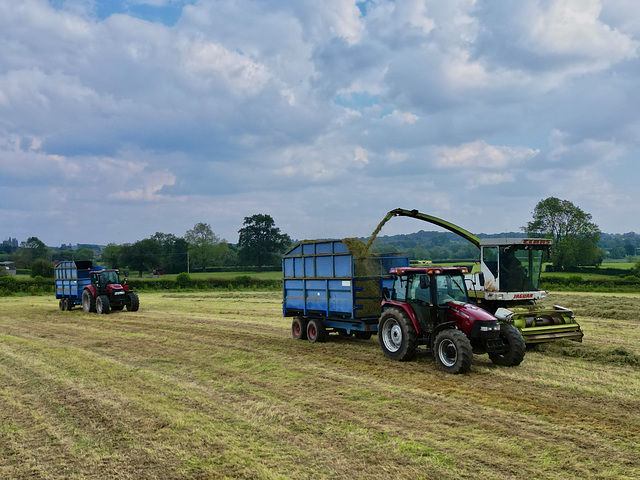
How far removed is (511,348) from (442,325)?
142cm

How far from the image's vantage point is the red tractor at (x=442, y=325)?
967cm

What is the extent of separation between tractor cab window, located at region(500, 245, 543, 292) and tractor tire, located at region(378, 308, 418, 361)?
364cm

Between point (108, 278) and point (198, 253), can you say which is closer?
point (108, 278)

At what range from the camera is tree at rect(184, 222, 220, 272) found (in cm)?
9478

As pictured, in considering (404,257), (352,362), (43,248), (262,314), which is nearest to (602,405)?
(352,362)

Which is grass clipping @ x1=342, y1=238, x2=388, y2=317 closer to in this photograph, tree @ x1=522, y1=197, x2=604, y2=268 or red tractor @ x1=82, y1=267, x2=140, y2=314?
red tractor @ x1=82, y1=267, x2=140, y2=314

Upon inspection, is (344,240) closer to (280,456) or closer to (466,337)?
(466,337)

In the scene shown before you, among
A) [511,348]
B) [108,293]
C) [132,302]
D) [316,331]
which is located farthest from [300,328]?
[108,293]

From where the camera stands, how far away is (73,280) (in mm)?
26203

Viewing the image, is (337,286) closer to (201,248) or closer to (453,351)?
(453,351)

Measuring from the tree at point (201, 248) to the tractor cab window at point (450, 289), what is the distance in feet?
268

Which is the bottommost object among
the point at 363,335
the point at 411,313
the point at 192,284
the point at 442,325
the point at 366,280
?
the point at 363,335

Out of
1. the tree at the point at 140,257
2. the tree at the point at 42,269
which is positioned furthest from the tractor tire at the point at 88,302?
the tree at the point at 140,257

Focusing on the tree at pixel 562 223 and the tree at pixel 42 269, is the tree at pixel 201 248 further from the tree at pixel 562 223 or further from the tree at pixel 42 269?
the tree at pixel 562 223
